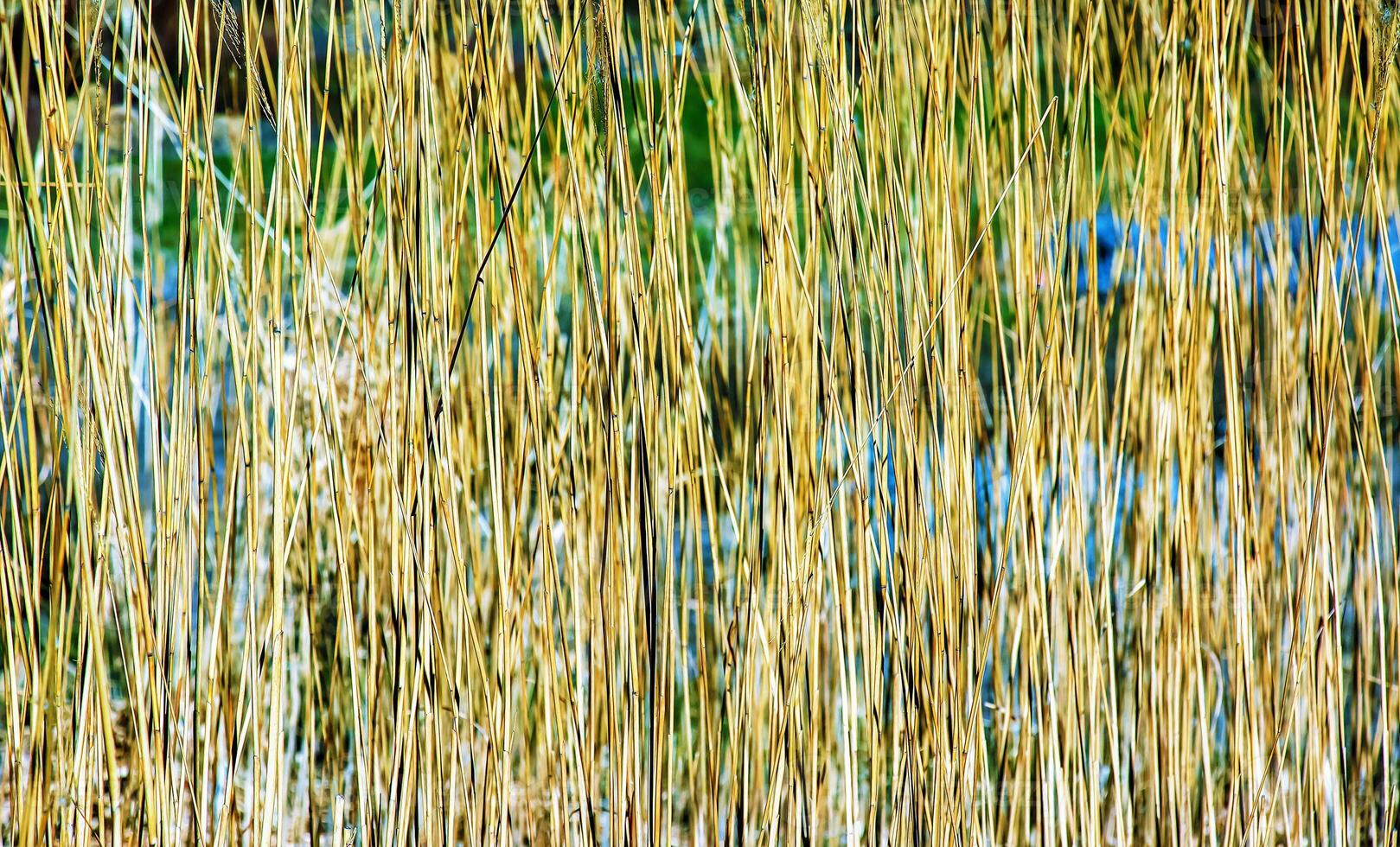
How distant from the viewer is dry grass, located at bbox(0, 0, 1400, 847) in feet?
2.18

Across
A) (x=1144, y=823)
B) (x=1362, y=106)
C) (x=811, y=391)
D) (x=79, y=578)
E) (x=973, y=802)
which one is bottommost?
(x=1144, y=823)

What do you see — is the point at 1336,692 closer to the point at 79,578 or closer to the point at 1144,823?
the point at 1144,823

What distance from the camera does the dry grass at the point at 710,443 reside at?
666mm

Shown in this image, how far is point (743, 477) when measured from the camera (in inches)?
Answer: 25.9

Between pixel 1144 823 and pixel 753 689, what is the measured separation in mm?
413

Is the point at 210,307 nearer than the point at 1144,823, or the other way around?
the point at 210,307

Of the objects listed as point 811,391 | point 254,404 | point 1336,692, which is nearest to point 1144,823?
point 1336,692

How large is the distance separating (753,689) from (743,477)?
180 mm

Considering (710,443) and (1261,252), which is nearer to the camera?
(710,443)

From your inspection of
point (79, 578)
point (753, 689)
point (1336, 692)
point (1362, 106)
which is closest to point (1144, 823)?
point (1336, 692)

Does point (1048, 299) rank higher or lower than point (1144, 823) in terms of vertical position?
higher

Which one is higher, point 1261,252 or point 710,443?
point 1261,252

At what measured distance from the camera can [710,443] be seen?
2.38 feet

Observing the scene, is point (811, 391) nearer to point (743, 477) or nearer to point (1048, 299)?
point (743, 477)
